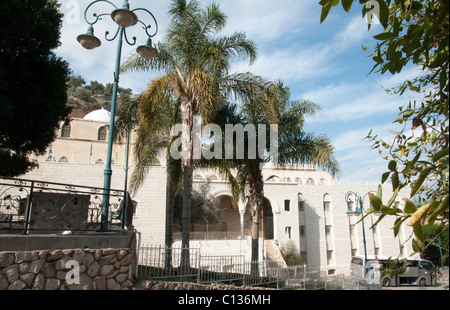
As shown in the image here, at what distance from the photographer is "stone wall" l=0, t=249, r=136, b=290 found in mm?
4809

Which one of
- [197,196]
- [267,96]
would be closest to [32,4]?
[267,96]

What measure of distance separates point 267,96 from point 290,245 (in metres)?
19.0

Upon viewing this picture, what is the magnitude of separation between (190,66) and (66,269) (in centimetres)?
721

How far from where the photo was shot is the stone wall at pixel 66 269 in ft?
15.8

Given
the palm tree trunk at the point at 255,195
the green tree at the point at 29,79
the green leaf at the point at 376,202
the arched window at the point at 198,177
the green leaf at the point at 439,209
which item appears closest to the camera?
the green leaf at the point at 439,209

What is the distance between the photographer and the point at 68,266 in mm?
5273

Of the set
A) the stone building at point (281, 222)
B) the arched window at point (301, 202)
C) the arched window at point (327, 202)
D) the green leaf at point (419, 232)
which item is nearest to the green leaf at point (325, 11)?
the green leaf at point (419, 232)

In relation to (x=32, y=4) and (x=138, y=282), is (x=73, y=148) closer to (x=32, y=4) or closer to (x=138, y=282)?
(x=32, y=4)

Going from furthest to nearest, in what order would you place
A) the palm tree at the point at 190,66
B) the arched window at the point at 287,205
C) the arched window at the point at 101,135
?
the arched window at the point at 101,135, the arched window at the point at 287,205, the palm tree at the point at 190,66

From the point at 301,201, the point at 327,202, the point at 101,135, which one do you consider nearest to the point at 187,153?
the point at 301,201

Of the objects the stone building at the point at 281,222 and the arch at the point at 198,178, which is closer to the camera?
the stone building at the point at 281,222

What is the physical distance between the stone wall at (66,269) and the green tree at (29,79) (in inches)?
132

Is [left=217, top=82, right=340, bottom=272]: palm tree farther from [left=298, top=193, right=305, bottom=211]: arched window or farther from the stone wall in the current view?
[left=298, top=193, right=305, bottom=211]: arched window

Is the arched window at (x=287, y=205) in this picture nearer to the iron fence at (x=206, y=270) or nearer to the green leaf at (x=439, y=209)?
the iron fence at (x=206, y=270)
